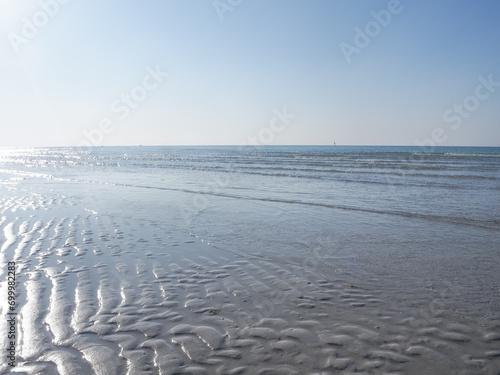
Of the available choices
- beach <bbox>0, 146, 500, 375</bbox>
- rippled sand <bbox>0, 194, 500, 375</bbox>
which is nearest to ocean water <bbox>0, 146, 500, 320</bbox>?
beach <bbox>0, 146, 500, 375</bbox>

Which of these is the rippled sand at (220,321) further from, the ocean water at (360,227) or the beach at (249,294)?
the ocean water at (360,227)

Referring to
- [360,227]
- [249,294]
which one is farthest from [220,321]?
[360,227]

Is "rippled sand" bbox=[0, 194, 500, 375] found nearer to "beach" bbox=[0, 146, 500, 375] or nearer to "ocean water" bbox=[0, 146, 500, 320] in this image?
"beach" bbox=[0, 146, 500, 375]

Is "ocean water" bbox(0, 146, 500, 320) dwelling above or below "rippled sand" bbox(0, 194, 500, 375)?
above

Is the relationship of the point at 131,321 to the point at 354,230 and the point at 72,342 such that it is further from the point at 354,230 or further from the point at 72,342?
the point at 354,230

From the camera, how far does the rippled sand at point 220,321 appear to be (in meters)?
3.73

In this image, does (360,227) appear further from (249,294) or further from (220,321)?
(220,321)

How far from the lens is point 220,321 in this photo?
4676mm

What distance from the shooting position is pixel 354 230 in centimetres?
1023

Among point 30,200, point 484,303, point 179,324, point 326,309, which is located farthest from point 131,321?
point 30,200

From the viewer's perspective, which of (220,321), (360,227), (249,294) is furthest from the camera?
(360,227)

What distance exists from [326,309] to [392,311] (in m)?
0.97

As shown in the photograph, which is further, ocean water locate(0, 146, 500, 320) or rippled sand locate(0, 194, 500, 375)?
ocean water locate(0, 146, 500, 320)

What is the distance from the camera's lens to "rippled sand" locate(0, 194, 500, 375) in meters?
3.73
